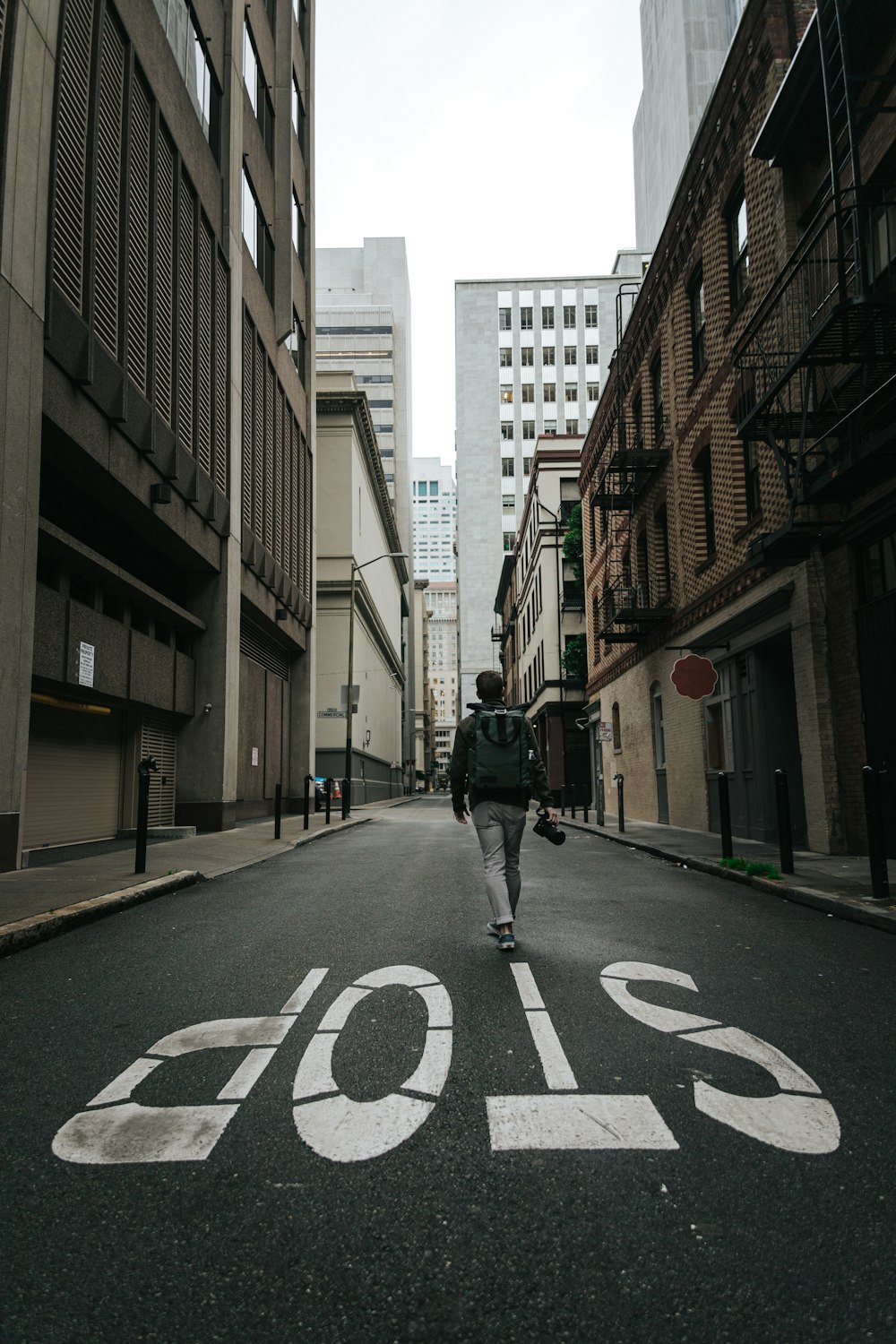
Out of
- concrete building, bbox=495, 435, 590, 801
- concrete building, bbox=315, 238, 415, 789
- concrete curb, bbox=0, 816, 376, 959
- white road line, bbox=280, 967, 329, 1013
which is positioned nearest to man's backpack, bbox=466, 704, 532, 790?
white road line, bbox=280, 967, 329, 1013

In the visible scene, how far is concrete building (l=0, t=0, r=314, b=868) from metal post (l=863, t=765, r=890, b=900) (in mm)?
9002

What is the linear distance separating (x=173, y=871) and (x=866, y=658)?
898 cm

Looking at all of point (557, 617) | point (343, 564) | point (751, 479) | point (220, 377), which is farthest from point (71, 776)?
point (343, 564)

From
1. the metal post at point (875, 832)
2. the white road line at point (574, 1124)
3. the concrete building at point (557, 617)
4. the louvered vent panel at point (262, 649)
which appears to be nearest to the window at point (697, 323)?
the louvered vent panel at point (262, 649)

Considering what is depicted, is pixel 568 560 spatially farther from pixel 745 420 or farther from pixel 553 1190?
pixel 553 1190

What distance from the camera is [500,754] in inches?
268

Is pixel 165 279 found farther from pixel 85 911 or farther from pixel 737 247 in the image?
pixel 85 911

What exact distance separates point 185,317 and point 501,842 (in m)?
15.6

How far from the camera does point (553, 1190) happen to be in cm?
279

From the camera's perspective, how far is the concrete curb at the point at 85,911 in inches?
265

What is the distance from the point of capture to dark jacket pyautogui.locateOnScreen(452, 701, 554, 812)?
682 centimetres

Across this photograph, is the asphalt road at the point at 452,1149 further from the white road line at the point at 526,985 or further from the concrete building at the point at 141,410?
the concrete building at the point at 141,410

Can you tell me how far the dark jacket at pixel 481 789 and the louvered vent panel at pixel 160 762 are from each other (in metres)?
12.3

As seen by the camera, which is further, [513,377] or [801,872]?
[513,377]
